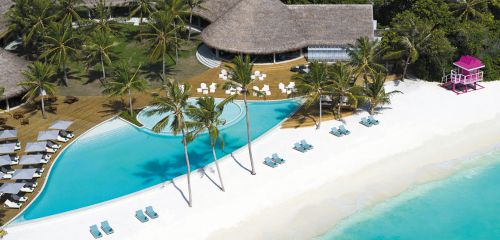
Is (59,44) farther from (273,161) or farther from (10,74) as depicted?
(273,161)

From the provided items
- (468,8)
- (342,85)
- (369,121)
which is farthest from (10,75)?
(468,8)

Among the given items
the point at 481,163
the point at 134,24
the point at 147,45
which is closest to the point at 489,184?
the point at 481,163

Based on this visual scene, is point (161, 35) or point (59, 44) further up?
point (161, 35)

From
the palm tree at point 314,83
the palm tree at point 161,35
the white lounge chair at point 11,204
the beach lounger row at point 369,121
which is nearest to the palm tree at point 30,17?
the palm tree at point 161,35

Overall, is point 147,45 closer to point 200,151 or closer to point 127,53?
point 127,53

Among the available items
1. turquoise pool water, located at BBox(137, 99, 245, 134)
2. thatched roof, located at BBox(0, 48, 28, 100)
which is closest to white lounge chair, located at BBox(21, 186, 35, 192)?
turquoise pool water, located at BBox(137, 99, 245, 134)

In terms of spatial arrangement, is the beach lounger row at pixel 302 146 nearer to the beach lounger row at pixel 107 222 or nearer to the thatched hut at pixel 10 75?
the beach lounger row at pixel 107 222
